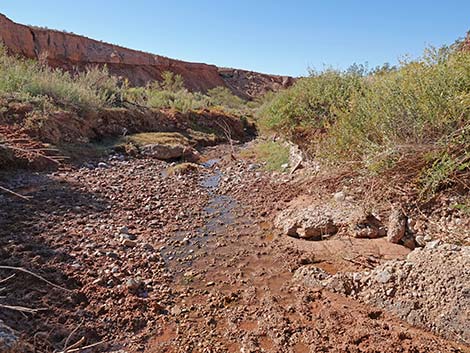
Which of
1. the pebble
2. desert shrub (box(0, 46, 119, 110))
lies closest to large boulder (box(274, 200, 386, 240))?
the pebble

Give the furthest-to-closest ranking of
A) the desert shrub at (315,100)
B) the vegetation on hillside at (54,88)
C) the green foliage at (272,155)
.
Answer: the vegetation on hillside at (54,88)
the green foliage at (272,155)
the desert shrub at (315,100)

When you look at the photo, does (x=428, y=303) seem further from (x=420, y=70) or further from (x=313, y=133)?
(x=313, y=133)

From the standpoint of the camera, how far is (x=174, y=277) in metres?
3.35

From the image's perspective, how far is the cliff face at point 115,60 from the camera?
64.1ft

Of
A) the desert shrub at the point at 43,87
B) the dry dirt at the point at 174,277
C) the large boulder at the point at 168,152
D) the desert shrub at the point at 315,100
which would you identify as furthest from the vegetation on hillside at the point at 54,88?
the desert shrub at the point at 315,100

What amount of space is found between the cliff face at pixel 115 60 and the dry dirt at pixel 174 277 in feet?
37.3

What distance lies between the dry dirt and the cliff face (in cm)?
1137

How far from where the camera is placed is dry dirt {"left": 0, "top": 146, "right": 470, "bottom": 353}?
2451 mm

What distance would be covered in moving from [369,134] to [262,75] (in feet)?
127

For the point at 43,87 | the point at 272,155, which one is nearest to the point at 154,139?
the point at 43,87

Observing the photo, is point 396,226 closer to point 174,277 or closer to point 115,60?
point 174,277

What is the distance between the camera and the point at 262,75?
40.9 m

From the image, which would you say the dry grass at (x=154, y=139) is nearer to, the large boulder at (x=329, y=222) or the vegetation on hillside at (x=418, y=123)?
the vegetation on hillside at (x=418, y=123)

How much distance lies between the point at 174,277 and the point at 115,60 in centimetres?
2594
